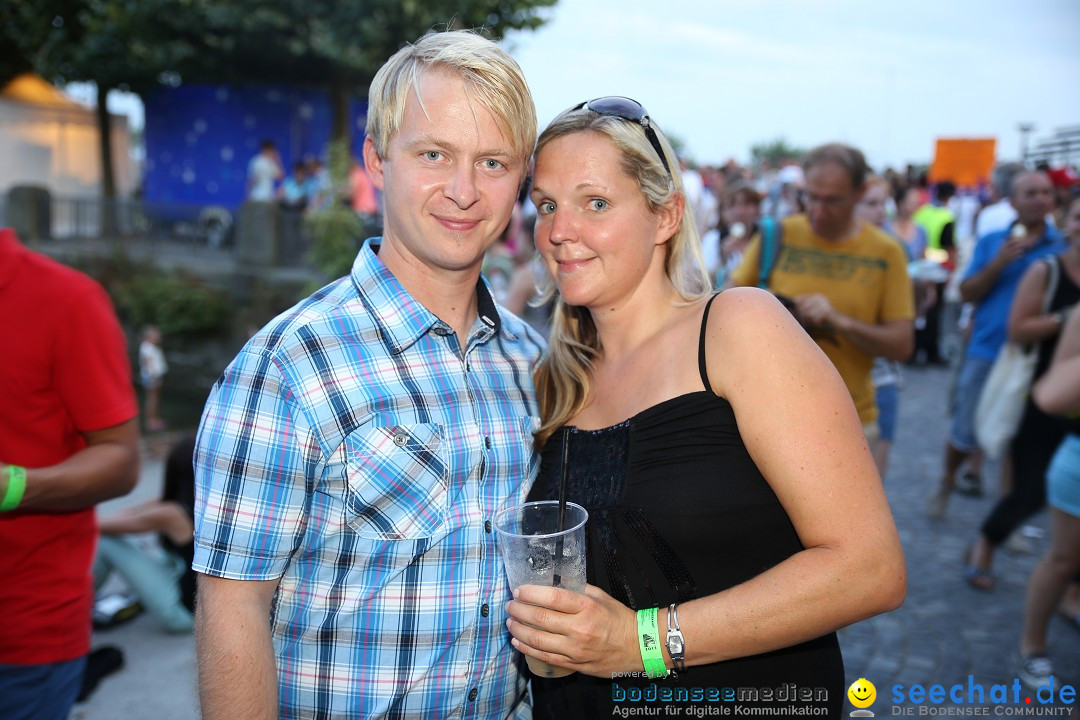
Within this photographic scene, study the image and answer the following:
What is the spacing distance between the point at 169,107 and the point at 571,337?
22854mm

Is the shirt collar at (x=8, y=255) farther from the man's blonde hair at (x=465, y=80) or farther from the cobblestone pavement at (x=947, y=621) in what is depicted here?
the cobblestone pavement at (x=947, y=621)

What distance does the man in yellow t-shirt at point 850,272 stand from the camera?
13.9ft

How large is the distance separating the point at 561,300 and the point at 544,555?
95cm

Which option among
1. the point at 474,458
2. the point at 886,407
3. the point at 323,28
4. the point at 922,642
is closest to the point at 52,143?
the point at 323,28

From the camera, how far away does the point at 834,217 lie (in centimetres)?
440

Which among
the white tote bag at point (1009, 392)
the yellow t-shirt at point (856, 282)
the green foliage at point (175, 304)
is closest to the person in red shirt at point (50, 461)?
the yellow t-shirt at point (856, 282)

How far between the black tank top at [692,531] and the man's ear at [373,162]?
90cm

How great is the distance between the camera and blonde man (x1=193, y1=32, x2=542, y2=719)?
167 centimetres

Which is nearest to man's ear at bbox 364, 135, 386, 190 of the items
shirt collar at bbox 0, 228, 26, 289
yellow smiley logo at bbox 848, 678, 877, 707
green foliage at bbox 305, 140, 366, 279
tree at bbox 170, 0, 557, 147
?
shirt collar at bbox 0, 228, 26, 289

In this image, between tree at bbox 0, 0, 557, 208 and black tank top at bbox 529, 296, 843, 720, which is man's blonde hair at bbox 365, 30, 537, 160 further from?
tree at bbox 0, 0, 557, 208

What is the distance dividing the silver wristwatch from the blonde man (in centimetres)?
42

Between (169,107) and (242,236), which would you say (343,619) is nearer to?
(242,236)

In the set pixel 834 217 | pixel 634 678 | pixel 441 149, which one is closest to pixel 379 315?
pixel 441 149

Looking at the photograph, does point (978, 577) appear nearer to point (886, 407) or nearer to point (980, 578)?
point (980, 578)
